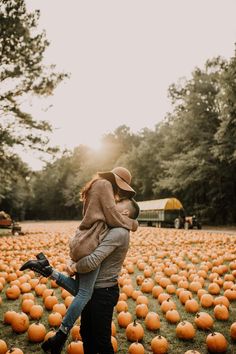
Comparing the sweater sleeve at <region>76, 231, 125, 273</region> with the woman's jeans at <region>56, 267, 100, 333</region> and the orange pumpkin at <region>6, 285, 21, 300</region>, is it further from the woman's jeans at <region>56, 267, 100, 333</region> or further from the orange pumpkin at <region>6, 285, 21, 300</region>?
the orange pumpkin at <region>6, 285, 21, 300</region>

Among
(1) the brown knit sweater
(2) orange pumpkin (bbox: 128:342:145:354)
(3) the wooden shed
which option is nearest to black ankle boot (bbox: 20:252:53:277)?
(1) the brown knit sweater

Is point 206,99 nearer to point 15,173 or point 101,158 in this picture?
Result: point 15,173

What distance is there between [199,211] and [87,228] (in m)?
37.0

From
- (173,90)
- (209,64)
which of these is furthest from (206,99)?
(173,90)

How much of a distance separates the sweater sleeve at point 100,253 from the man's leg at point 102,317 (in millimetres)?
291

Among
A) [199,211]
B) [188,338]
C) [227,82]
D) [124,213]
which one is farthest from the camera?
[199,211]

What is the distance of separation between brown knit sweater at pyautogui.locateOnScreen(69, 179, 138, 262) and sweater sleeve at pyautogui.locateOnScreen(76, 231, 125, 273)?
5 cm

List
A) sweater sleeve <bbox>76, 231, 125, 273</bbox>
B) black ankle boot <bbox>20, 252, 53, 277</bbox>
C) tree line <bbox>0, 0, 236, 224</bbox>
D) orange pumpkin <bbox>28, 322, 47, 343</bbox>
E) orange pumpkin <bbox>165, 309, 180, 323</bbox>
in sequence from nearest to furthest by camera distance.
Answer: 1. sweater sleeve <bbox>76, 231, 125, 273</bbox>
2. black ankle boot <bbox>20, 252, 53, 277</bbox>
3. orange pumpkin <bbox>28, 322, 47, 343</bbox>
4. orange pumpkin <bbox>165, 309, 180, 323</bbox>
5. tree line <bbox>0, 0, 236, 224</bbox>

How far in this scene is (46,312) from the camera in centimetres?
515

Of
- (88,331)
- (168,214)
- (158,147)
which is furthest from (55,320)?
(158,147)

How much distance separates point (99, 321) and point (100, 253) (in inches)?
25.0

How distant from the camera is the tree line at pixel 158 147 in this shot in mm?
21547

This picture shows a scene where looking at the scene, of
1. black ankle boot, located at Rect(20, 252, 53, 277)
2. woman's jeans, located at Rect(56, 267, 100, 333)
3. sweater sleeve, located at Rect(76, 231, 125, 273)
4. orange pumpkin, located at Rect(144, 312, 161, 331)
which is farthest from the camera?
orange pumpkin, located at Rect(144, 312, 161, 331)

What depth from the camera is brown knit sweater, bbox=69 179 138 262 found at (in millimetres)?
3031
